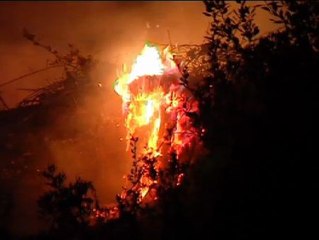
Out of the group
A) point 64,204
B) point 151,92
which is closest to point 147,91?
point 151,92

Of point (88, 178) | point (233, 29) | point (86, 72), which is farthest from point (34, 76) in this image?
point (233, 29)

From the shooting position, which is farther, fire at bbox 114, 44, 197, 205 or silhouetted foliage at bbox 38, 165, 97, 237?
fire at bbox 114, 44, 197, 205

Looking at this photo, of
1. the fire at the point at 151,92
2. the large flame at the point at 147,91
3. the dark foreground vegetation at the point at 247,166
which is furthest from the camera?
the large flame at the point at 147,91

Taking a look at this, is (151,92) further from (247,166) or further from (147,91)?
(247,166)

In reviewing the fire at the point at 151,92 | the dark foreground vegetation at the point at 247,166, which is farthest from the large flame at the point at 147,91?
the dark foreground vegetation at the point at 247,166

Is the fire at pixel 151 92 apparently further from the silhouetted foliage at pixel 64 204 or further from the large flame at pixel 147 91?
the silhouetted foliage at pixel 64 204

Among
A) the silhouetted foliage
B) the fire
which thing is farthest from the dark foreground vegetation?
the fire

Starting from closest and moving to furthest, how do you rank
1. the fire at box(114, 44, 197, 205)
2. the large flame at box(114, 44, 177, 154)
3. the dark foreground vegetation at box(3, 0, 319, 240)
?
the dark foreground vegetation at box(3, 0, 319, 240), the fire at box(114, 44, 197, 205), the large flame at box(114, 44, 177, 154)

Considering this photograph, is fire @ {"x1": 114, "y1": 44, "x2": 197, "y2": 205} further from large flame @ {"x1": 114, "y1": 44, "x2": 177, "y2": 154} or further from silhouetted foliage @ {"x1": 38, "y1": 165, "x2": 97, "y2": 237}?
silhouetted foliage @ {"x1": 38, "y1": 165, "x2": 97, "y2": 237}

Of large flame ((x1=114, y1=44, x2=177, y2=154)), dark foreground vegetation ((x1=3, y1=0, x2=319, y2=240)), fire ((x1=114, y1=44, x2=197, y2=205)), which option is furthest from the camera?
large flame ((x1=114, y1=44, x2=177, y2=154))

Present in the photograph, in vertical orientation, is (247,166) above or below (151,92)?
below

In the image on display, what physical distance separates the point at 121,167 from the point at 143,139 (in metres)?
2.03

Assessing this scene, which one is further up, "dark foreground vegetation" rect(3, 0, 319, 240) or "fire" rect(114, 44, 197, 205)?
"fire" rect(114, 44, 197, 205)

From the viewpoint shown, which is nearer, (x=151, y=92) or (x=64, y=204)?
(x=64, y=204)
